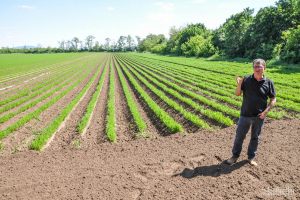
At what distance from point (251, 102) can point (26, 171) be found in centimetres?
568

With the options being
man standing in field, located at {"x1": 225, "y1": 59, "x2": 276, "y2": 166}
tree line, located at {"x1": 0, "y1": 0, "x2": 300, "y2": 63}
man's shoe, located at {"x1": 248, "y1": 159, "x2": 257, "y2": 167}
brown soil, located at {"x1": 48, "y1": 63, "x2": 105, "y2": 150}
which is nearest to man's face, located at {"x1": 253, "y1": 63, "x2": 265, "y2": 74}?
man standing in field, located at {"x1": 225, "y1": 59, "x2": 276, "y2": 166}

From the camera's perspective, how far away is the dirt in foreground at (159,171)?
628 centimetres

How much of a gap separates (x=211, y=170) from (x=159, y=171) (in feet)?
4.00

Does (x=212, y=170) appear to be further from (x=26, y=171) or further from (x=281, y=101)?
(x=281, y=101)

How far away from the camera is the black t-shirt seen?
21.1ft

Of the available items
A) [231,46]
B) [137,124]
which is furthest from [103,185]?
[231,46]

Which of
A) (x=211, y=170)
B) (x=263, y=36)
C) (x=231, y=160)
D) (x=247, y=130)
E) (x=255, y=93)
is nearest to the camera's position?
(x=255, y=93)

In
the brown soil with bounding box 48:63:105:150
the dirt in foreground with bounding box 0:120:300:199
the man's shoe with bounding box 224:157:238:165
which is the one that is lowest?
the brown soil with bounding box 48:63:105:150

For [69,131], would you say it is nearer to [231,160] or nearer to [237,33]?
[231,160]

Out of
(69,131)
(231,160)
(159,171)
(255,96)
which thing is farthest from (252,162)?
(69,131)

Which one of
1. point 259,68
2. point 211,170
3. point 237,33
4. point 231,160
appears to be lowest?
point 211,170

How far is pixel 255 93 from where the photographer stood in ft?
21.2

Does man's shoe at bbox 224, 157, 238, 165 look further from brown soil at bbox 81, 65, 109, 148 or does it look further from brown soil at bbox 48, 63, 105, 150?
brown soil at bbox 48, 63, 105, 150

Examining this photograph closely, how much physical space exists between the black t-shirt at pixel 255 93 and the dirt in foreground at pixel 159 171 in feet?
4.67
